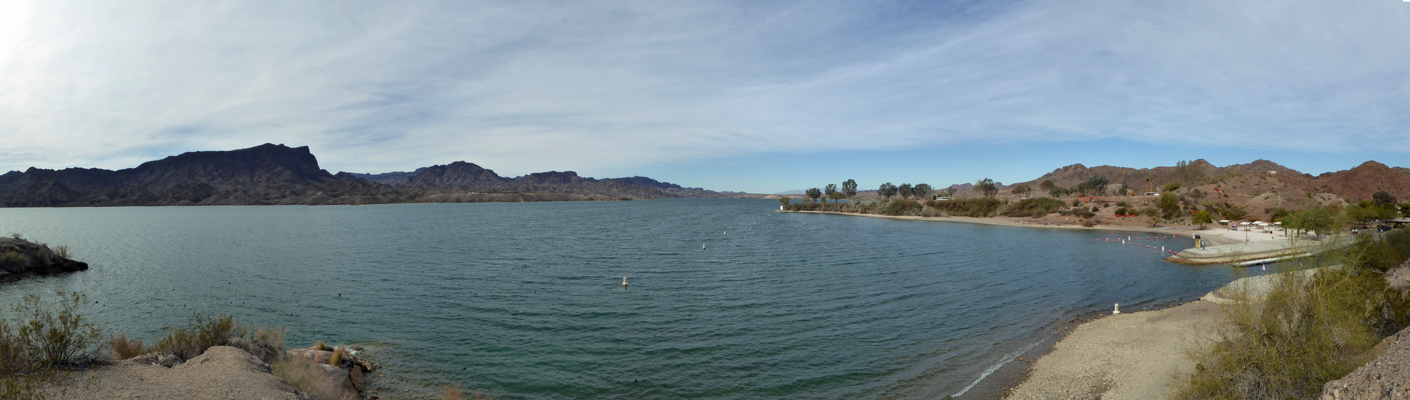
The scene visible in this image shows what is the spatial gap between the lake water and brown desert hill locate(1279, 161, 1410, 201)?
10086 cm

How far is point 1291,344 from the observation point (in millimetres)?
9102

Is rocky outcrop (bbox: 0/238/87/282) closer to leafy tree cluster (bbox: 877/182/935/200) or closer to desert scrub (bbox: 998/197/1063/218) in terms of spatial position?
desert scrub (bbox: 998/197/1063/218)

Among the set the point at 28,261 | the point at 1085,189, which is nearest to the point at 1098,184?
the point at 1085,189

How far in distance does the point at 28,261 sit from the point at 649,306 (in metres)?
36.4

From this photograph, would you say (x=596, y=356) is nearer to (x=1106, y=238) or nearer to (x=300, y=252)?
(x=300, y=252)

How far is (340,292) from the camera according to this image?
24734mm

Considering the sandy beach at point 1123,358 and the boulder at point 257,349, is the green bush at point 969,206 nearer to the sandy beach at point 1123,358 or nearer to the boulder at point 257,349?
the sandy beach at point 1123,358

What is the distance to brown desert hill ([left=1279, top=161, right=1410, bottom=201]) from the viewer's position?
313 feet

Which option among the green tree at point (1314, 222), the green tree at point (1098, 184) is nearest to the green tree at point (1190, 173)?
the green tree at point (1098, 184)

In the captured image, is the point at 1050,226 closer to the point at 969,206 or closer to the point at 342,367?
the point at 969,206

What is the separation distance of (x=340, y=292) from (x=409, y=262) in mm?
10704

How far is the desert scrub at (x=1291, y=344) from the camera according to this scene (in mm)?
8820

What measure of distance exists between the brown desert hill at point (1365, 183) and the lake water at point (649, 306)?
331 ft

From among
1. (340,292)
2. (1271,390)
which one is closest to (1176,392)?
(1271,390)
